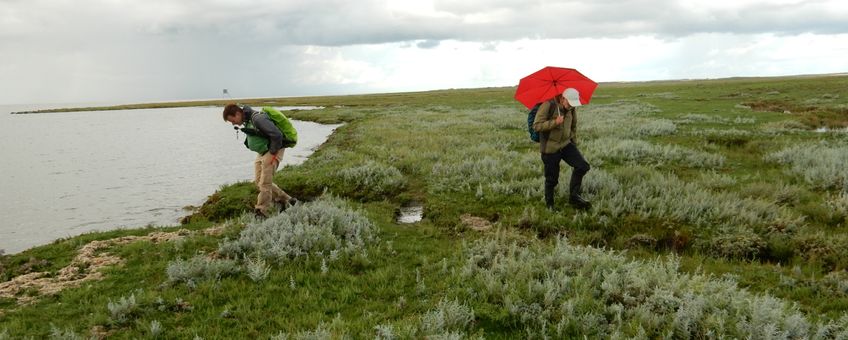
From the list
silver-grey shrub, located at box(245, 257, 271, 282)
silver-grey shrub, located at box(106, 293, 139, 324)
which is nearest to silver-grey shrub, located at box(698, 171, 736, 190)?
silver-grey shrub, located at box(245, 257, 271, 282)

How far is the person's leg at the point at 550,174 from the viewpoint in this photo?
999cm

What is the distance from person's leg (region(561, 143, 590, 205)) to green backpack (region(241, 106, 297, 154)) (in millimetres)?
5868

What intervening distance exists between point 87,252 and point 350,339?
21.4 feet

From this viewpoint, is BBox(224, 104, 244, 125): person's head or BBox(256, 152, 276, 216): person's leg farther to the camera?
BBox(256, 152, 276, 216): person's leg

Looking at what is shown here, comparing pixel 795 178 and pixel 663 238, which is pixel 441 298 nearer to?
pixel 663 238

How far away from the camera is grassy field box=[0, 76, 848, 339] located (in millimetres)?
5703

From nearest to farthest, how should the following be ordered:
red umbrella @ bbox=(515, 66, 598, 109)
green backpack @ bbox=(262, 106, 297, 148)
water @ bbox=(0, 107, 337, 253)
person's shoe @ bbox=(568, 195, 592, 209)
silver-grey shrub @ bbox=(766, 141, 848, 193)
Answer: red umbrella @ bbox=(515, 66, 598, 109), green backpack @ bbox=(262, 106, 297, 148), person's shoe @ bbox=(568, 195, 592, 209), silver-grey shrub @ bbox=(766, 141, 848, 193), water @ bbox=(0, 107, 337, 253)

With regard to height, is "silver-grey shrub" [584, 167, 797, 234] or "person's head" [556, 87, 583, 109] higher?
"person's head" [556, 87, 583, 109]

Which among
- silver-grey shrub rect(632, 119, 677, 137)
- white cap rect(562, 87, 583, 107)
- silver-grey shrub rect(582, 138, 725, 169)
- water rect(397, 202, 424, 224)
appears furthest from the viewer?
silver-grey shrub rect(632, 119, 677, 137)

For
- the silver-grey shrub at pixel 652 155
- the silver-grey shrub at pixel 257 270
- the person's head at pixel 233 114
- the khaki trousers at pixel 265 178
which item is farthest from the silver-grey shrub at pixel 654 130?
the silver-grey shrub at pixel 257 270

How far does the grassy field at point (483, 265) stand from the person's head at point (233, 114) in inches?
83.0

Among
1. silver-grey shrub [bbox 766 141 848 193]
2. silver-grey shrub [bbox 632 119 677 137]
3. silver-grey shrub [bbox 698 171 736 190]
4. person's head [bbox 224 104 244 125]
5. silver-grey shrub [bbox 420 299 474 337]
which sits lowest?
silver-grey shrub [bbox 420 299 474 337]

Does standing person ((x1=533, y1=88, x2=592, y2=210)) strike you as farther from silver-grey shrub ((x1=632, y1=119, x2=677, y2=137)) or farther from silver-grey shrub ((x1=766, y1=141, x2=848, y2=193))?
silver-grey shrub ((x1=632, y1=119, x2=677, y2=137))

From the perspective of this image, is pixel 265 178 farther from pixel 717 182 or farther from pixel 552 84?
pixel 717 182
